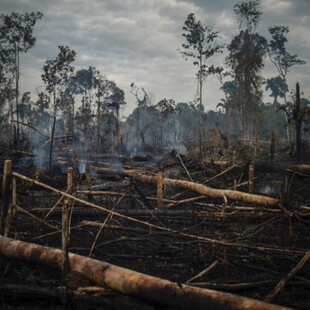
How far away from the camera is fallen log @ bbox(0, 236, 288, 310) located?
10.4 feet

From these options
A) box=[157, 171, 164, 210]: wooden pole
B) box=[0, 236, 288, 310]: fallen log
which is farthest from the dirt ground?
box=[157, 171, 164, 210]: wooden pole

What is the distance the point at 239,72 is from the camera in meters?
35.4

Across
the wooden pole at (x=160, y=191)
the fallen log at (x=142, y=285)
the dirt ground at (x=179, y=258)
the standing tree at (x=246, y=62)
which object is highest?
the standing tree at (x=246, y=62)

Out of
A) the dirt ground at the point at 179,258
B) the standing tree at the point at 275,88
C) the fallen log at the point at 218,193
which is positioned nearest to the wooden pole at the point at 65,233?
the dirt ground at the point at 179,258

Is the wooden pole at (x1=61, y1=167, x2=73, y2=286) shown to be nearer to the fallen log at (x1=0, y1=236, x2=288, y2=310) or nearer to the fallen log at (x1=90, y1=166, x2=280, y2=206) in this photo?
the fallen log at (x1=0, y1=236, x2=288, y2=310)

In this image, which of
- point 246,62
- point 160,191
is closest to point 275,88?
point 246,62

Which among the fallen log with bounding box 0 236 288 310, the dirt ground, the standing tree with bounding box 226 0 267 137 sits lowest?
the dirt ground

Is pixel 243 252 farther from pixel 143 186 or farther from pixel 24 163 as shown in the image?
pixel 24 163

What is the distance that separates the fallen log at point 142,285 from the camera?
317cm

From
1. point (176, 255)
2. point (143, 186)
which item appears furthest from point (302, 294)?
point (143, 186)

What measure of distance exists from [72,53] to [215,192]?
57.4 feet

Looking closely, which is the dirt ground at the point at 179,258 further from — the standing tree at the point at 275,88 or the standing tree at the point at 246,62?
the standing tree at the point at 275,88

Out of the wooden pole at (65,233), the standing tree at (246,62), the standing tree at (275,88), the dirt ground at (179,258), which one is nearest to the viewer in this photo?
the dirt ground at (179,258)

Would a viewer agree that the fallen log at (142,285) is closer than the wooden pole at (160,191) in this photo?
Yes
